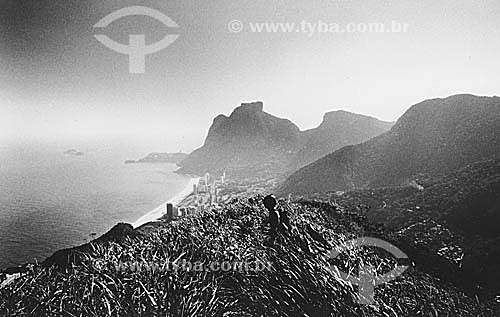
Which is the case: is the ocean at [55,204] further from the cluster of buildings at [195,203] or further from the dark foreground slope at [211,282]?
the dark foreground slope at [211,282]

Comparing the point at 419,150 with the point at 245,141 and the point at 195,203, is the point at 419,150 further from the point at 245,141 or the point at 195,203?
the point at 245,141

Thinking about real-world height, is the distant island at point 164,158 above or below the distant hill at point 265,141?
below

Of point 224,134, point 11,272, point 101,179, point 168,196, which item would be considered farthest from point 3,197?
point 224,134

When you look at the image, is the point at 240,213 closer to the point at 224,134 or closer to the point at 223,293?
the point at 223,293

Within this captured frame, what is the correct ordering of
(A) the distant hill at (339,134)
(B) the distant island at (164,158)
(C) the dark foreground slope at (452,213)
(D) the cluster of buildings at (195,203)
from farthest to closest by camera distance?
(B) the distant island at (164,158) < (A) the distant hill at (339,134) < (C) the dark foreground slope at (452,213) < (D) the cluster of buildings at (195,203)

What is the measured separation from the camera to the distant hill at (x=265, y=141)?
73375 mm

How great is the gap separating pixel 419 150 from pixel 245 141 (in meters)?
72.6

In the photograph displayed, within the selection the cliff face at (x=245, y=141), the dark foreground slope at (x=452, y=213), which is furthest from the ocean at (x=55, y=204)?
the cliff face at (x=245, y=141)

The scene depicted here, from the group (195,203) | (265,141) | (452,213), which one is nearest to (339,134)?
(265,141)

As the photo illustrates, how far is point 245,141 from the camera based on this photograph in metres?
103

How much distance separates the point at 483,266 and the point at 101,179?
62.6 metres

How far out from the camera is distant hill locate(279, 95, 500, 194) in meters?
29.2

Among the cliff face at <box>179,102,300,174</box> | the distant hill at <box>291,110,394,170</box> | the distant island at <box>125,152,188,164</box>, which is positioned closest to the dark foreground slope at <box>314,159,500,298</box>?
the distant hill at <box>291,110,394,170</box>

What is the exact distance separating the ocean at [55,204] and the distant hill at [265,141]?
970 inches
